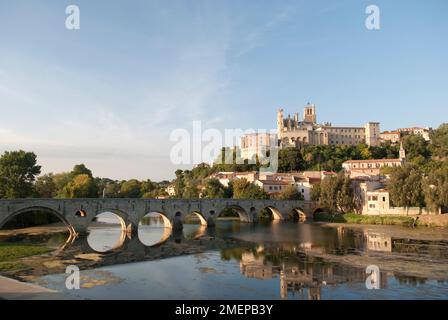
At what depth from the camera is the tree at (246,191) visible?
64250mm

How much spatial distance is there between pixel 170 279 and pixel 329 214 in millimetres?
43371

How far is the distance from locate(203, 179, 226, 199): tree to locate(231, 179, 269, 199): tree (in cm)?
226

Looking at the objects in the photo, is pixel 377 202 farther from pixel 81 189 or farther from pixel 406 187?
pixel 81 189

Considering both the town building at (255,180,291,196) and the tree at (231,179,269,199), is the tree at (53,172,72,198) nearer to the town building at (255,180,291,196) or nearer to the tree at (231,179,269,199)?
the tree at (231,179,269,199)

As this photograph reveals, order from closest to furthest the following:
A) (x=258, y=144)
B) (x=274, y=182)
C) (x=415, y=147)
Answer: (x=274, y=182) < (x=415, y=147) < (x=258, y=144)

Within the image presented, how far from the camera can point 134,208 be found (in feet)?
139

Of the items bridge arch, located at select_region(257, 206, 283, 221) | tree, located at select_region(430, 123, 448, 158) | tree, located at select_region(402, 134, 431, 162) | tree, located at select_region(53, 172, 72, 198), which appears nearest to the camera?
bridge arch, located at select_region(257, 206, 283, 221)

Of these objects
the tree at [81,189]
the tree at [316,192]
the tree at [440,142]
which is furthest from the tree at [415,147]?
the tree at [81,189]

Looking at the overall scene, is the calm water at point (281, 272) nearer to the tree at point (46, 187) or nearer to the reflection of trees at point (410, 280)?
the reflection of trees at point (410, 280)

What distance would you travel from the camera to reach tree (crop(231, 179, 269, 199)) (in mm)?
64250

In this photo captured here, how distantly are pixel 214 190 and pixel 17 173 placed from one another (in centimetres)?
3132

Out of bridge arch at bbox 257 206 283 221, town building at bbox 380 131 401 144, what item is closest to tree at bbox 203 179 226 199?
bridge arch at bbox 257 206 283 221

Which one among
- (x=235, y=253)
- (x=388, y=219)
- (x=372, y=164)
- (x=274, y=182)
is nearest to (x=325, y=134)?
(x=372, y=164)
